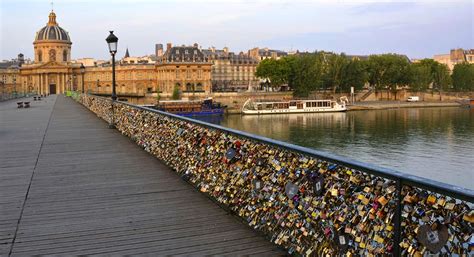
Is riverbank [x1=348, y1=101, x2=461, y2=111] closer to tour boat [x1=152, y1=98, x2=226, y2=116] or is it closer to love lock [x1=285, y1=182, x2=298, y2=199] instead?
tour boat [x1=152, y1=98, x2=226, y2=116]

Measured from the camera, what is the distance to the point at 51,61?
419 feet

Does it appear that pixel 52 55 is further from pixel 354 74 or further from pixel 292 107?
pixel 354 74

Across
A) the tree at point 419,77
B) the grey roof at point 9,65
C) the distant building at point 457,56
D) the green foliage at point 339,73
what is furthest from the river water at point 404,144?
the distant building at point 457,56

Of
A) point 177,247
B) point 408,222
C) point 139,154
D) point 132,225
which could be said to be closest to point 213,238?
point 177,247

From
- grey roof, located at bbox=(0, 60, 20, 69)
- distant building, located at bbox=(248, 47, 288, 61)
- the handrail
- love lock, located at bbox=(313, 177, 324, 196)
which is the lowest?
love lock, located at bbox=(313, 177, 324, 196)

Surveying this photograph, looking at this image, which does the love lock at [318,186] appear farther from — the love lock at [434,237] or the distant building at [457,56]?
the distant building at [457,56]

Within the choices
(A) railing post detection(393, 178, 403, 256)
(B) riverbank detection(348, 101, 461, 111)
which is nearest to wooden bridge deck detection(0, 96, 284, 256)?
(A) railing post detection(393, 178, 403, 256)

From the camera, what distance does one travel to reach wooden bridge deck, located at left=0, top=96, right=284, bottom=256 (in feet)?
16.7

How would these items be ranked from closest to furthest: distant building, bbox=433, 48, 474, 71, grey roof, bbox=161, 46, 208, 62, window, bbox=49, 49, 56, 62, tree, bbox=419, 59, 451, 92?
1. tree, bbox=419, 59, 451, 92
2. grey roof, bbox=161, 46, 208, 62
3. window, bbox=49, 49, 56, 62
4. distant building, bbox=433, 48, 474, 71

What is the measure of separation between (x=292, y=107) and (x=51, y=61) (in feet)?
231

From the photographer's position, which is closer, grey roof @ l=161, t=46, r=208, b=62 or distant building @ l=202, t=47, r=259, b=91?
grey roof @ l=161, t=46, r=208, b=62

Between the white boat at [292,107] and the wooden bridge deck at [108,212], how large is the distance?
255ft

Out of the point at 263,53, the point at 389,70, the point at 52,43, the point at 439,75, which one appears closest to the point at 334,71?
the point at 389,70

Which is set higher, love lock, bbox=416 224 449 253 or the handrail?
the handrail
